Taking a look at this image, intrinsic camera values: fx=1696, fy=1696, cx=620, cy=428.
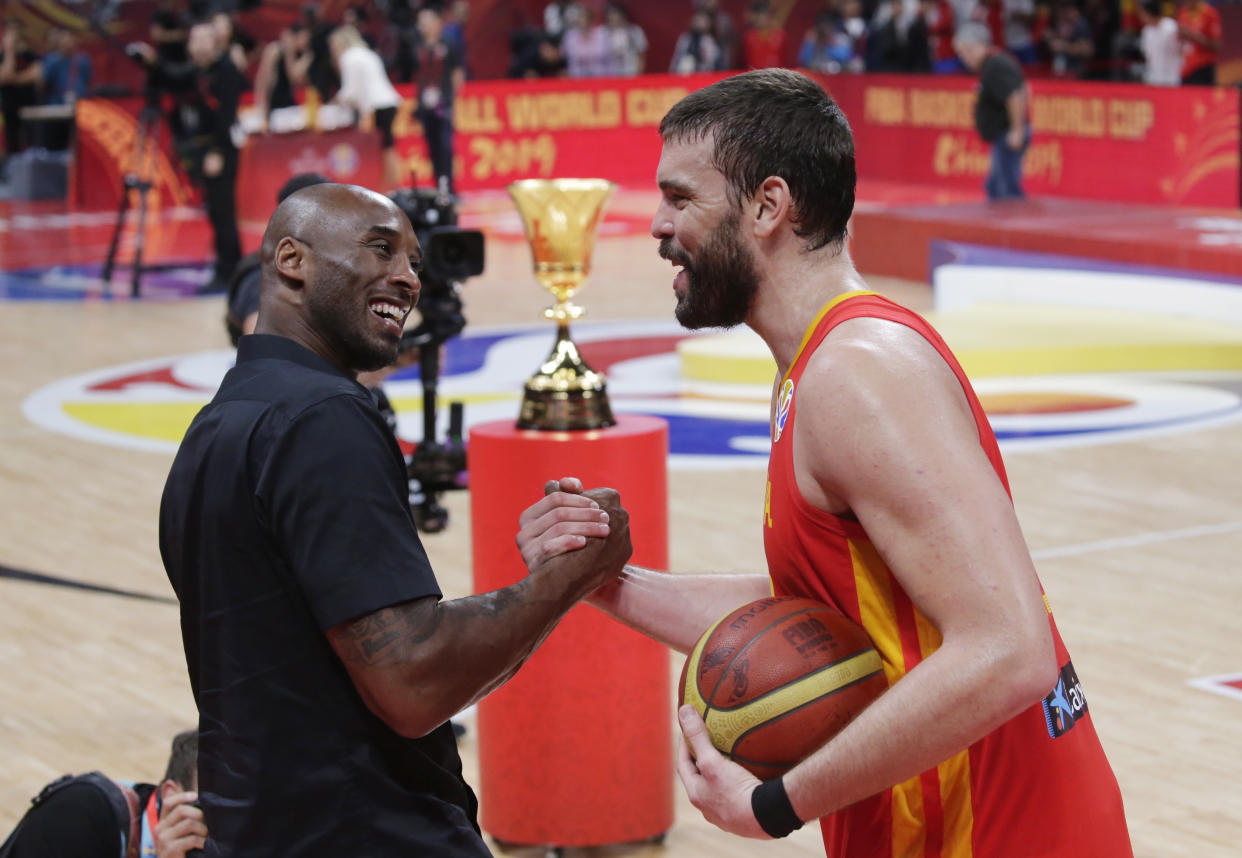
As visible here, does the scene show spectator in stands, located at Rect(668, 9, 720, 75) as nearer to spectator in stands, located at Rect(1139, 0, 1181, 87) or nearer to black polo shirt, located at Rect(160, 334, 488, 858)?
spectator in stands, located at Rect(1139, 0, 1181, 87)

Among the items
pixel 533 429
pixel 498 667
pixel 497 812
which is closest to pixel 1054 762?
pixel 498 667

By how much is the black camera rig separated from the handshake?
2.50 m

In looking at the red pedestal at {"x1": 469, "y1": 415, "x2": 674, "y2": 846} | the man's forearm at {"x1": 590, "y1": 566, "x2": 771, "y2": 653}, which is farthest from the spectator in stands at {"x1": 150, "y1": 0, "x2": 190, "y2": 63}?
the man's forearm at {"x1": 590, "y1": 566, "x2": 771, "y2": 653}

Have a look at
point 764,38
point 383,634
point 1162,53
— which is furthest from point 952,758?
point 764,38

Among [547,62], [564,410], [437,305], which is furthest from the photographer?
[547,62]

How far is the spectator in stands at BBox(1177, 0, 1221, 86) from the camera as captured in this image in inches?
655

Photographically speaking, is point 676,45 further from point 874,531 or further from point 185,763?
point 874,531

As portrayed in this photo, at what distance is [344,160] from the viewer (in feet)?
55.2

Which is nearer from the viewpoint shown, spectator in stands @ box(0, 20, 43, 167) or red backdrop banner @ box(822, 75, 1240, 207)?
red backdrop banner @ box(822, 75, 1240, 207)

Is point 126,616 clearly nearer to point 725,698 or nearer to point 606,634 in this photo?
point 606,634

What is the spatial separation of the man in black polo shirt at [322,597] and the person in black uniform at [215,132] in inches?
437

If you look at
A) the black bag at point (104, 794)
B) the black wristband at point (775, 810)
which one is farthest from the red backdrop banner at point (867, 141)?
the black wristband at point (775, 810)

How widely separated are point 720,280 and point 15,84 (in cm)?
2200

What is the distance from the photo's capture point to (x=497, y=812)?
→ 408 centimetres
